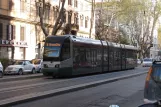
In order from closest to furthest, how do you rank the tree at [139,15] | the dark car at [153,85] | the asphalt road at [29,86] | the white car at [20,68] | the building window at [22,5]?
the dark car at [153,85] < the asphalt road at [29,86] < the white car at [20,68] < the building window at [22,5] < the tree at [139,15]

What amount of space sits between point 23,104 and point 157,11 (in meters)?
72.8

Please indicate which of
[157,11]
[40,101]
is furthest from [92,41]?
[157,11]

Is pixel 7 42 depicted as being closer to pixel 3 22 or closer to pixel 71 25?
pixel 3 22

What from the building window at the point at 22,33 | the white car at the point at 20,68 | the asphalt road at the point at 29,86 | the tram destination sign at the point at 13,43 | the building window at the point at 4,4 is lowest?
the asphalt road at the point at 29,86

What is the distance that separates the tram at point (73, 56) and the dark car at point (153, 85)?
18627mm

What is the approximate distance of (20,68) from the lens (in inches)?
1352

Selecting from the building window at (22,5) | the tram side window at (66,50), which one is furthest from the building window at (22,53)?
the tram side window at (66,50)

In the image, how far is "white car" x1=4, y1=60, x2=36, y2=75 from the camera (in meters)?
33.9

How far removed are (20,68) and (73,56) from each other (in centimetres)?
791

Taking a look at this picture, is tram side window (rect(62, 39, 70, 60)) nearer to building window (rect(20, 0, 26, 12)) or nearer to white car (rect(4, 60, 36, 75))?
white car (rect(4, 60, 36, 75))

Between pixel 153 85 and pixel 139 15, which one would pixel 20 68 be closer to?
pixel 153 85

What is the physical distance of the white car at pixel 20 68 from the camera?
111 feet

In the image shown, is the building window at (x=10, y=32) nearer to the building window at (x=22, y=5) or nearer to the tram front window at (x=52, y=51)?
the building window at (x=22, y=5)

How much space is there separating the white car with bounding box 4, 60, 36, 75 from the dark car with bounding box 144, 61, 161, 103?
26063 millimetres
